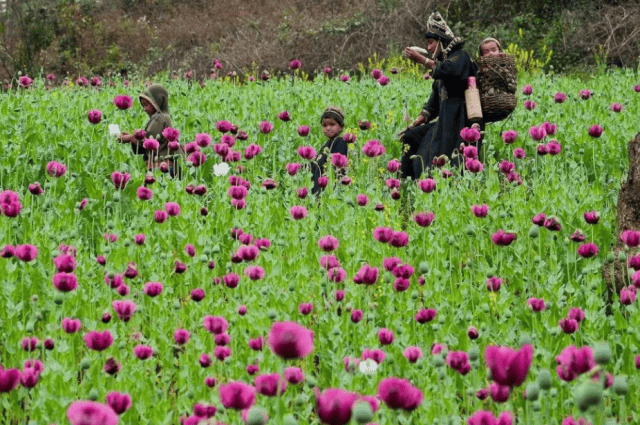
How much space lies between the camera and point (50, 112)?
8.55 meters

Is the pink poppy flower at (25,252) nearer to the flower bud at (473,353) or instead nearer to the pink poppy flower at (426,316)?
the pink poppy flower at (426,316)

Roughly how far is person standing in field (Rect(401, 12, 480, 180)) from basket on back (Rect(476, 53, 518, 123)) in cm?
16

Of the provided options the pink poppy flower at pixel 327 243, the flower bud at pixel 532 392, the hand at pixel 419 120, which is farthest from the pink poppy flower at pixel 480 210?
the hand at pixel 419 120

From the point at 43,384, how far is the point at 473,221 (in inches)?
120

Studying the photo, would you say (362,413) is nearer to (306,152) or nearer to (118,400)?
(118,400)

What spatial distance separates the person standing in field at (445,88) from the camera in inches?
263

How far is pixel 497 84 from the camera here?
6656 mm

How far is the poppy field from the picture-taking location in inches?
90.5

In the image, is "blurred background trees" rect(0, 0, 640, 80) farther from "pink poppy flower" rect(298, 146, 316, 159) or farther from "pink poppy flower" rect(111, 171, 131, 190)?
"pink poppy flower" rect(111, 171, 131, 190)

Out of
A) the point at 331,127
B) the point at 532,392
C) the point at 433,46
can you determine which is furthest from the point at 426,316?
the point at 433,46

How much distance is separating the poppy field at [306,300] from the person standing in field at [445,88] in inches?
17.6

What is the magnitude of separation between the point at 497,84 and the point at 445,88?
498 millimetres

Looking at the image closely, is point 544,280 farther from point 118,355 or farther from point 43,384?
point 43,384

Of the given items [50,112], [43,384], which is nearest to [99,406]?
[43,384]
